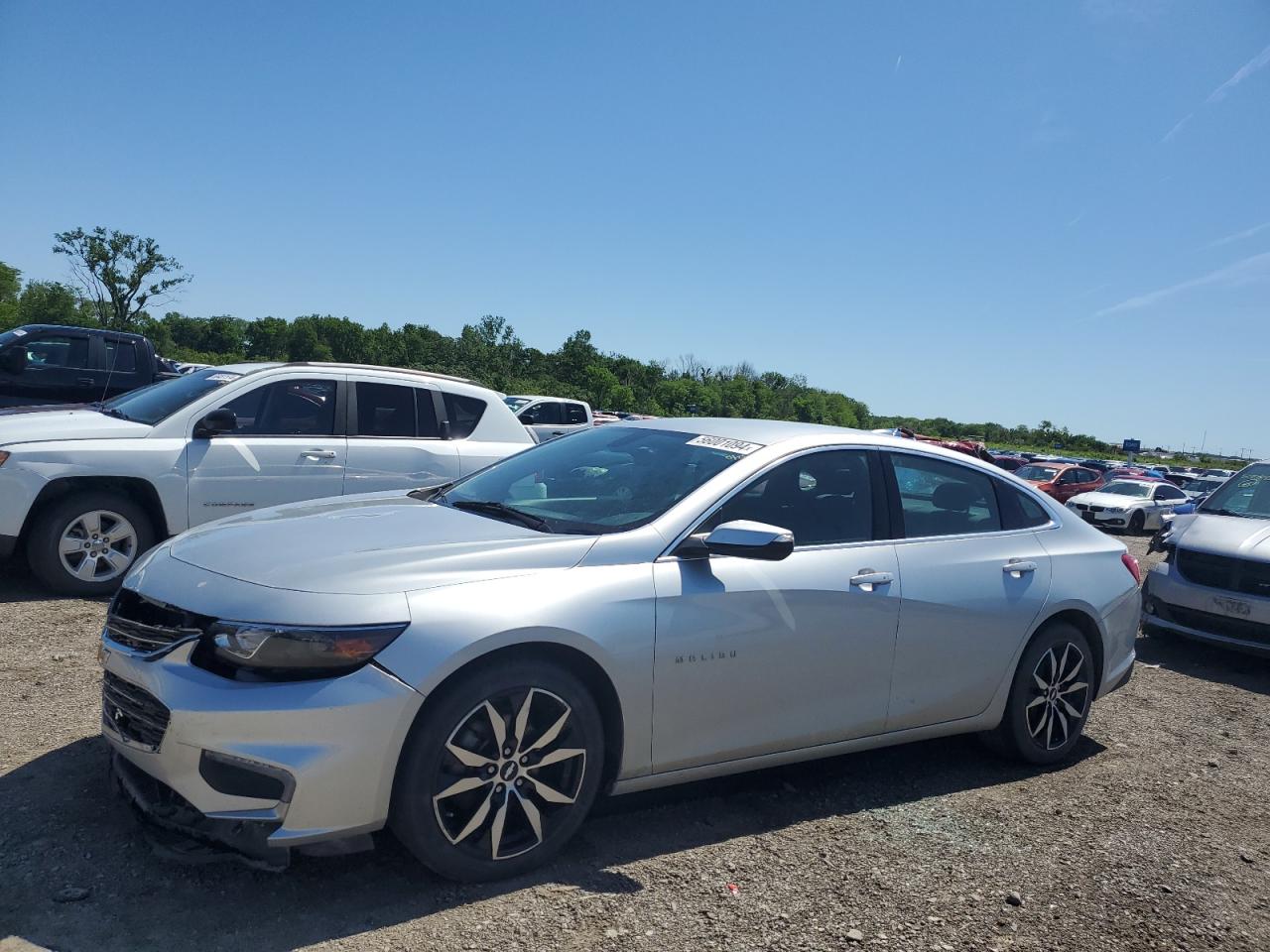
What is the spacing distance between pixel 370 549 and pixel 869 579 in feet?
6.65

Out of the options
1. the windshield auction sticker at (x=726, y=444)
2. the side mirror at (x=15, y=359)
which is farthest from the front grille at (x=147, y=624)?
the side mirror at (x=15, y=359)

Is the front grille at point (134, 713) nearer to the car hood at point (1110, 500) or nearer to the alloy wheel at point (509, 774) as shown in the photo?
the alloy wheel at point (509, 774)

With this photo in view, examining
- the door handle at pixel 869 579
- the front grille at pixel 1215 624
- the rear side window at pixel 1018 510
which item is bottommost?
the front grille at pixel 1215 624

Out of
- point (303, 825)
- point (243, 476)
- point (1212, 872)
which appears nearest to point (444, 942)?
point (303, 825)

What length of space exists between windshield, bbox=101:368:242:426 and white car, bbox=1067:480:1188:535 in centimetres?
2141

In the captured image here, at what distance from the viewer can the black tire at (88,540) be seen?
6.26 metres

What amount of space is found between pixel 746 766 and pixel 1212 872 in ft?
6.19

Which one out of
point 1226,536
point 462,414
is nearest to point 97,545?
point 462,414

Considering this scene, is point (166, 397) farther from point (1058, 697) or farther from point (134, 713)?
point (1058, 697)

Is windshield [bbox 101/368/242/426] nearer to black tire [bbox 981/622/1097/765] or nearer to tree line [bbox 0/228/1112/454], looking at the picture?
black tire [bbox 981/622/1097/765]

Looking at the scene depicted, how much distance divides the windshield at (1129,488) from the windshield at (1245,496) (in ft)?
58.0

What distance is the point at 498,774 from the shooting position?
3023 mm

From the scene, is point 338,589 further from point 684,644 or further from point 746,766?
point 746,766

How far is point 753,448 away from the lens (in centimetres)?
399
